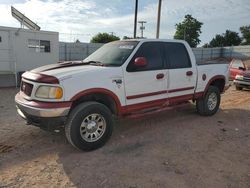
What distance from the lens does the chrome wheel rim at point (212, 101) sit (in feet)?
25.0

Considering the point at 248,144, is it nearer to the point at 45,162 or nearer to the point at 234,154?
the point at 234,154

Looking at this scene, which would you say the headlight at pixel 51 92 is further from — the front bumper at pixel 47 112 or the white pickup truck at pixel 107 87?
the front bumper at pixel 47 112

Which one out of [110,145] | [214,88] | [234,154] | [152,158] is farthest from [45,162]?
[214,88]

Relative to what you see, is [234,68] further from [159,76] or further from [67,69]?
[67,69]

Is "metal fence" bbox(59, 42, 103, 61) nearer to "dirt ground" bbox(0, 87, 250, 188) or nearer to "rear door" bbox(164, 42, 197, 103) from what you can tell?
"dirt ground" bbox(0, 87, 250, 188)

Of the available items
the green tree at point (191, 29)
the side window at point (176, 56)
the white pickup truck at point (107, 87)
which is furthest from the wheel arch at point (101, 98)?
the green tree at point (191, 29)

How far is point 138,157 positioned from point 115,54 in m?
2.18

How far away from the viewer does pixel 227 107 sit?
9078 millimetres

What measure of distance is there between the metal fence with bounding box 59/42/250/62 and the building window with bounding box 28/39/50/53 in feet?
51.4

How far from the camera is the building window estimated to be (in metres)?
15.9

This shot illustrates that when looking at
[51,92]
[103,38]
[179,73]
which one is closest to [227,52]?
[103,38]

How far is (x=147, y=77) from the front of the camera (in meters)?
5.75

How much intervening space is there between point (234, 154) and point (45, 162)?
10.7 ft

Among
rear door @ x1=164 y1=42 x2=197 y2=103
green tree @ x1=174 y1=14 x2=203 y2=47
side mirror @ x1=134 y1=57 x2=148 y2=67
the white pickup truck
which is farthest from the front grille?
green tree @ x1=174 y1=14 x2=203 y2=47
